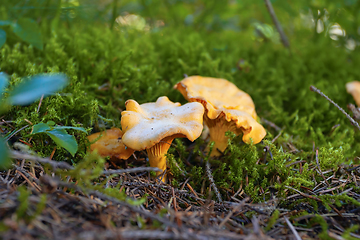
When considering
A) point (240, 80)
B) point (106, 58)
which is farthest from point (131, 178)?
point (240, 80)

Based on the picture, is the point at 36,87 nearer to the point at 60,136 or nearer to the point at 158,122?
the point at 60,136

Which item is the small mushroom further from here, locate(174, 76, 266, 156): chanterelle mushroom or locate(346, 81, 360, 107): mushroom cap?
locate(346, 81, 360, 107): mushroom cap

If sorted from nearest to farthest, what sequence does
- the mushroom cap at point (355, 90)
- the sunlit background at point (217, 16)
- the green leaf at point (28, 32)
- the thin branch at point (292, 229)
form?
1. the thin branch at point (292, 229)
2. the green leaf at point (28, 32)
3. the mushroom cap at point (355, 90)
4. the sunlit background at point (217, 16)

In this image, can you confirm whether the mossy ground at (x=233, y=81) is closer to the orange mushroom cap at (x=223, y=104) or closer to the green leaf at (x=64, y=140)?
the orange mushroom cap at (x=223, y=104)

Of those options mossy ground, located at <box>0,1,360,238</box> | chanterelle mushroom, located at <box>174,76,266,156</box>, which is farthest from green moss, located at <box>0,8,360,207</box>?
chanterelle mushroom, located at <box>174,76,266,156</box>

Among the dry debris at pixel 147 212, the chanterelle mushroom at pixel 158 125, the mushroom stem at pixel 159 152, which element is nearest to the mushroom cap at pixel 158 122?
the chanterelle mushroom at pixel 158 125

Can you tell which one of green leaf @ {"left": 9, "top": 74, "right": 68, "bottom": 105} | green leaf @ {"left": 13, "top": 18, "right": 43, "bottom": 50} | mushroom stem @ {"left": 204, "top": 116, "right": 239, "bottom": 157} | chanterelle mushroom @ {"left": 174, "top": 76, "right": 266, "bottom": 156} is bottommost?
mushroom stem @ {"left": 204, "top": 116, "right": 239, "bottom": 157}
